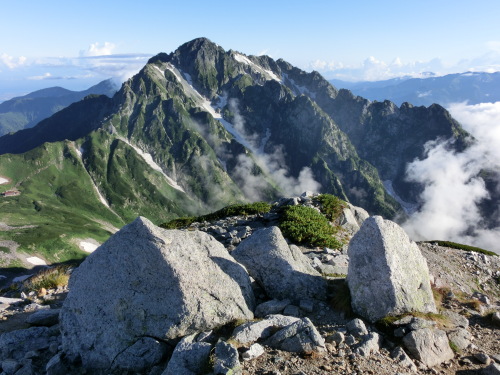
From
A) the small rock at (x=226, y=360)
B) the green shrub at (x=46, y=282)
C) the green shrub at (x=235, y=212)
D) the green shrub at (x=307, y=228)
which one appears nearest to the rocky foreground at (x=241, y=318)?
the small rock at (x=226, y=360)

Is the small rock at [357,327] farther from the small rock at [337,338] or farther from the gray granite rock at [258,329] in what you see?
the gray granite rock at [258,329]

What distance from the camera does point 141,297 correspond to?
36.4 ft

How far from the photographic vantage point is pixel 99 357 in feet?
34.2

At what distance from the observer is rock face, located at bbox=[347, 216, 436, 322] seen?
40.5 ft

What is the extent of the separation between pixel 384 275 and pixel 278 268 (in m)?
4.47

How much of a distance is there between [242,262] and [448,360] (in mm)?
8588

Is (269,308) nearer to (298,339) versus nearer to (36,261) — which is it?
(298,339)

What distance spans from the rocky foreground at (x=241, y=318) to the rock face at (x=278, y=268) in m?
0.06

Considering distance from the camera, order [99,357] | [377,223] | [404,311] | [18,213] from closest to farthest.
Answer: [99,357] < [404,311] < [377,223] < [18,213]

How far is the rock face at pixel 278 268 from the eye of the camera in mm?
14195

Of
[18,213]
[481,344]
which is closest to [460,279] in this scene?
[481,344]

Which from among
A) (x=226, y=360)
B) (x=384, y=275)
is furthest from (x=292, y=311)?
(x=226, y=360)

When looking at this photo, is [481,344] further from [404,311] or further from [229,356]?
[229,356]

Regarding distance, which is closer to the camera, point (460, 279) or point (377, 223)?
point (377, 223)
